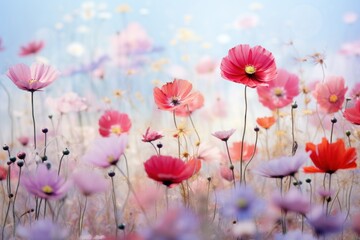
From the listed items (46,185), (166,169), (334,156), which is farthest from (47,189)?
(334,156)

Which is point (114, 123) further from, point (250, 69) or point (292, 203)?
point (292, 203)

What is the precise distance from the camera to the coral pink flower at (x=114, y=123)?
97cm

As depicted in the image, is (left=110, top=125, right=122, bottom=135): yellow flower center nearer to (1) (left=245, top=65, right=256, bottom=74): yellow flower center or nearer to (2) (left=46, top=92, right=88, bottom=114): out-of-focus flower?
(2) (left=46, top=92, right=88, bottom=114): out-of-focus flower

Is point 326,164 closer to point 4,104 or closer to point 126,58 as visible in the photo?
point 4,104

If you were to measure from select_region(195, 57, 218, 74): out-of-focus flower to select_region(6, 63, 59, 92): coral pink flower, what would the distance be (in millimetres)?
829

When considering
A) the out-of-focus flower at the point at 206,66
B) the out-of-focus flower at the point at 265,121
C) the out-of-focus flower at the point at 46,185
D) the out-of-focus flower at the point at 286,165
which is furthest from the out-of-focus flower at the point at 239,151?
the out-of-focus flower at the point at 206,66

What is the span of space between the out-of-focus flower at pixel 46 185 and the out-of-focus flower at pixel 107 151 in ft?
0.16

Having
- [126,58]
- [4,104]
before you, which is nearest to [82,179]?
[4,104]

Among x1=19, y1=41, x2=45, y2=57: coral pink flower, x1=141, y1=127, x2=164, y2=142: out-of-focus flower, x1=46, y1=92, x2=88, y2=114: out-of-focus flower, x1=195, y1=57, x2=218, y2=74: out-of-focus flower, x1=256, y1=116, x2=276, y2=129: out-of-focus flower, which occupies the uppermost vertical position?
x1=19, y1=41, x2=45, y2=57: coral pink flower

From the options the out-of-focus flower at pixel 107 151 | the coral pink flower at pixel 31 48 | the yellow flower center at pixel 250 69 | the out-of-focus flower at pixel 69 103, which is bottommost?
the out-of-focus flower at pixel 107 151

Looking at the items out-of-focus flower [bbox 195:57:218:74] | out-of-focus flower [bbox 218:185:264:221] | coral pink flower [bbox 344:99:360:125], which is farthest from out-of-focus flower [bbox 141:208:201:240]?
out-of-focus flower [bbox 195:57:218:74]

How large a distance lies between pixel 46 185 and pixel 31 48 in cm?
99

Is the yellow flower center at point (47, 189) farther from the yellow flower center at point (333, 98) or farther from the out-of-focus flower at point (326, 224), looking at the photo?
the yellow flower center at point (333, 98)

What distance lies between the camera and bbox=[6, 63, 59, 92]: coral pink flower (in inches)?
32.3
